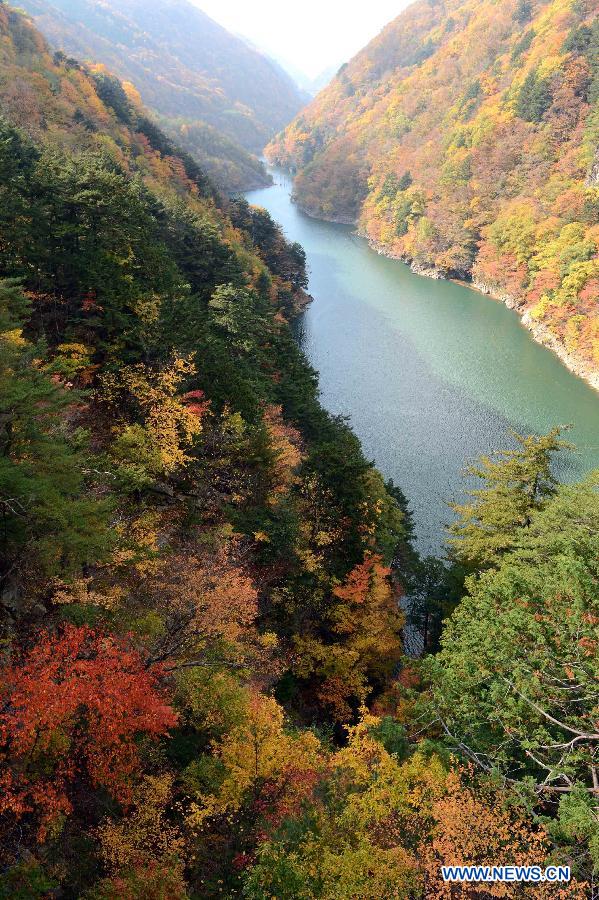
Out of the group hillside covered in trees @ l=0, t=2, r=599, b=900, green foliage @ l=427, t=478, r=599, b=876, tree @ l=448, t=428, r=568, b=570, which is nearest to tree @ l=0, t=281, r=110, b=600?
hillside covered in trees @ l=0, t=2, r=599, b=900

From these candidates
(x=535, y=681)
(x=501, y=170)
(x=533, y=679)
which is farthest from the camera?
(x=501, y=170)

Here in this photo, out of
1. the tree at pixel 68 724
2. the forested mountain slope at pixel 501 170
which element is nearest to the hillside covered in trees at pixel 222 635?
the tree at pixel 68 724

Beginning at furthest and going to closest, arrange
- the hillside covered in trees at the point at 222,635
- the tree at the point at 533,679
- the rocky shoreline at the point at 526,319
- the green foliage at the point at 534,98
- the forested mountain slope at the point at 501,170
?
the green foliage at the point at 534,98
the forested mountain slope at the point at 501,170
the rocky shoreline at the point at 526,319
the tree at the point at 533,679
the hillside covered in trees at the point at 222,635

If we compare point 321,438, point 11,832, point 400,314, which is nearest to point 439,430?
point 321,438

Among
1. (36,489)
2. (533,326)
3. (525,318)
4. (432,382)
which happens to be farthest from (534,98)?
(36,489)

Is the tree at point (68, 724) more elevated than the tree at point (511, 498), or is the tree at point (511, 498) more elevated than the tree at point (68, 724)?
the tree at point (511, 498)

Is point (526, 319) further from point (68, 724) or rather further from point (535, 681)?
point (68, 724)

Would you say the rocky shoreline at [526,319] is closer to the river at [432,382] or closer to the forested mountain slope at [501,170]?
the forested mountain slope at [501,170]
